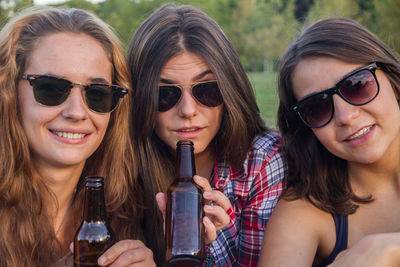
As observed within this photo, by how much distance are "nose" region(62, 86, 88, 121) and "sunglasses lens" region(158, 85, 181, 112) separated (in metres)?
0.65

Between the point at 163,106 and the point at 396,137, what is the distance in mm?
1691

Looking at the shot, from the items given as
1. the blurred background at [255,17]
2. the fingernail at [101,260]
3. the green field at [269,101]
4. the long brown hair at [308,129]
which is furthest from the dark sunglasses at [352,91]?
the blurred background at [255,17]

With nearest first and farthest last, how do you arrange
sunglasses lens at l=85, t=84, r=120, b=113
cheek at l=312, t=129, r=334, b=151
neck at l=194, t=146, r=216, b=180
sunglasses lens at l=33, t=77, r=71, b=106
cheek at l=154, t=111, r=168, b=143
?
sunglasses lens at l=33, t=77, r=71, b=106 → sunglasses lens at l=85, t=84, r=120, b=113 → cheek at l=312, t=129, r=334, b=151 → cheek at l=154, t=111, r=168, b=143 → neck at l=194, t=146, r=216, b=180

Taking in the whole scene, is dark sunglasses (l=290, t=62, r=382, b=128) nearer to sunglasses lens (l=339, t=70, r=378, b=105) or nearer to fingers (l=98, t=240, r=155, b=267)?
sunglasses lens (l=339, t=70, r=378, b=105)

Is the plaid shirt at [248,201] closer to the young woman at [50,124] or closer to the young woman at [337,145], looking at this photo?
the young woman at [337,145]

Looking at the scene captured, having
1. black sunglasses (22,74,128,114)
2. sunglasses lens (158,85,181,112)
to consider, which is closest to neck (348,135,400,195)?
sunglasses lens (158,85,181,112)

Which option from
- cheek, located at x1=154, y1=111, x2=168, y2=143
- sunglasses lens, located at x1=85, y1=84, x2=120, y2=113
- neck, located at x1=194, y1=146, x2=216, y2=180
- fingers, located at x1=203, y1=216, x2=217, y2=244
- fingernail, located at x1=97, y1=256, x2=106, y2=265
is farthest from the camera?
neck, located at x1=194, y1=146, x2=216, y2=180

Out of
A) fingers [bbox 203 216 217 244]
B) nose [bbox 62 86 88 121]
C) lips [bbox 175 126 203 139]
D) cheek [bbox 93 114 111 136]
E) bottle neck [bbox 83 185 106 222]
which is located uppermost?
nose [bbox 62 86 88 121]

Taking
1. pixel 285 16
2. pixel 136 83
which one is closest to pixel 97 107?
pixel 136 83

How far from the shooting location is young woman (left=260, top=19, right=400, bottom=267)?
266 centimetres

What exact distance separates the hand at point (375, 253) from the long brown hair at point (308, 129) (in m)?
0.63

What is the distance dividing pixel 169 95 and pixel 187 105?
0.17m

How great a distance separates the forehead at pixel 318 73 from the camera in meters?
2.70

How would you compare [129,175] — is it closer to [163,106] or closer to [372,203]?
[163,106]
